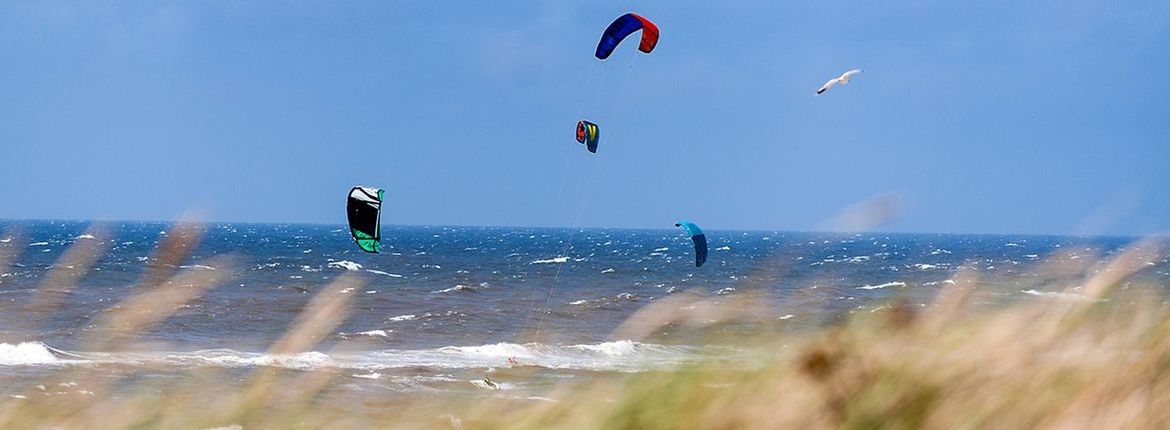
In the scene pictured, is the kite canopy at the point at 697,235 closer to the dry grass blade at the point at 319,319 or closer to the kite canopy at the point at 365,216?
the kite canopy at the point at 365,216

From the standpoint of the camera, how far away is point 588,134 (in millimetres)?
22438

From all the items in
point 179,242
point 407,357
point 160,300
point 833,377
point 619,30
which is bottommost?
point 407,357

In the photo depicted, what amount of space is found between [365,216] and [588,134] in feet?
32.4

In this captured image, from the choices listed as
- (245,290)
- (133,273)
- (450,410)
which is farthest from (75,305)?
(450,410)

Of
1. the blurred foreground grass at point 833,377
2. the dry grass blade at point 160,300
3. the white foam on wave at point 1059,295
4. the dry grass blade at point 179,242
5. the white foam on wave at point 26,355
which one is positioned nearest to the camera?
the dry grass blade at point 179,242

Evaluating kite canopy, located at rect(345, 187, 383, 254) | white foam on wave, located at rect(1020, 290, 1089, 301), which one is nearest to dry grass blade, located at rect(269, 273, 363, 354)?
white foam on wave, located at rect(1020, 290, 1089, 301)

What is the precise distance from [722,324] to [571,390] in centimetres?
37

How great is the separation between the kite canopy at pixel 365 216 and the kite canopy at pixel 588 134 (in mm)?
8086

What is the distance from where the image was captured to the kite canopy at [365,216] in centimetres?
1258

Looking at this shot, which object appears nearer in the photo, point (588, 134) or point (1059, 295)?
point (1059, 295)

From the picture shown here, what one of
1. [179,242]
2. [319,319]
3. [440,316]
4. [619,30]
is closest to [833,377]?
[319,319]

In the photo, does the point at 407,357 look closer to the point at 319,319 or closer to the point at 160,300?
the point at 319,319

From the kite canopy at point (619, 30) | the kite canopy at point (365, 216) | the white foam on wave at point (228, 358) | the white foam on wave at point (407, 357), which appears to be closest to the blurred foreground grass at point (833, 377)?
the kite canopy at point (365, 216)

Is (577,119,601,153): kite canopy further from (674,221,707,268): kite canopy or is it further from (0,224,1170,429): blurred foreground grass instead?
(0,224,1170,429): blurred foreground grass
